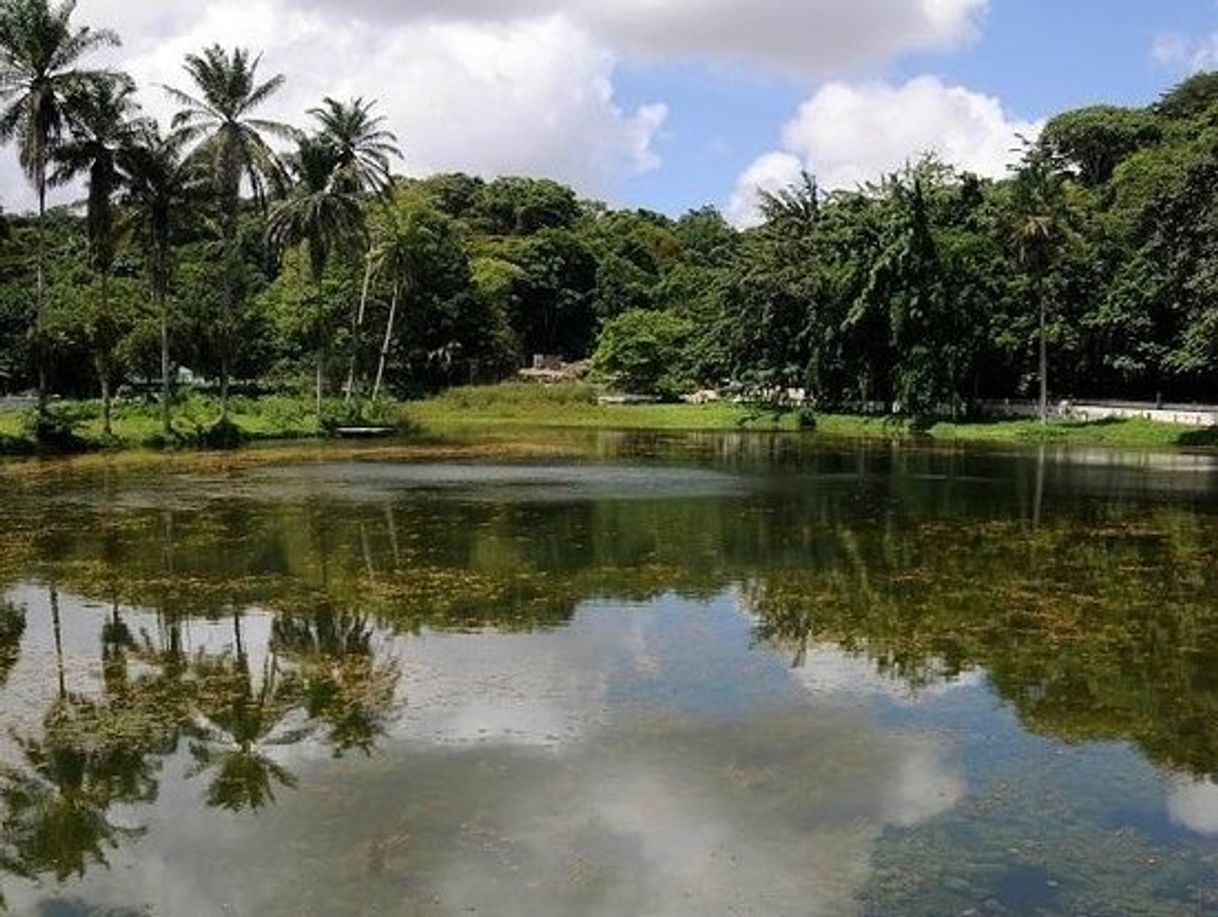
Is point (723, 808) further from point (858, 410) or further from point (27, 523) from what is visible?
point (858, 410)

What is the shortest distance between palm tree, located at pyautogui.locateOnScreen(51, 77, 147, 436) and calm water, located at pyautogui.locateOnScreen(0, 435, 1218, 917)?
24082 millimetres

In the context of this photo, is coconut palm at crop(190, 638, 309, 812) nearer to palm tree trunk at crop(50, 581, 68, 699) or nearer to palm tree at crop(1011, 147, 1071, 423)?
palm tree trunk at crop(50, 581, 68, 699)

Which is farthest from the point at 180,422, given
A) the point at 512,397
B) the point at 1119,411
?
the point at 1119,411

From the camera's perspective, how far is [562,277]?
376 feet

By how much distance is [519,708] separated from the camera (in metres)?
12.8

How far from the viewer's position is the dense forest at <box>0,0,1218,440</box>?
50.2 m

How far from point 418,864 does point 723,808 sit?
2531 millimetres

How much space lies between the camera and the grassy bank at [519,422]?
51.6 metres

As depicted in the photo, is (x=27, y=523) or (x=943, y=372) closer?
(x=27, y=523)

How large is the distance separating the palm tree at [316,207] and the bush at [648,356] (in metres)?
35.1

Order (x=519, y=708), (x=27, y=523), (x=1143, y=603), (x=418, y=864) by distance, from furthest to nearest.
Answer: (x=27, y=523) → (x=1143, y=603) → (x=519, y=708) → (x=418, y=864)

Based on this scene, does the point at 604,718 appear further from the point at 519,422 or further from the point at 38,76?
the point at 519,422

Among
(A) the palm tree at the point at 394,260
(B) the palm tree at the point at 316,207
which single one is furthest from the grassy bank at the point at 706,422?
(B) the palm tree at the point at 316,207

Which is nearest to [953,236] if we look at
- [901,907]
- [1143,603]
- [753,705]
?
[1143,603]
